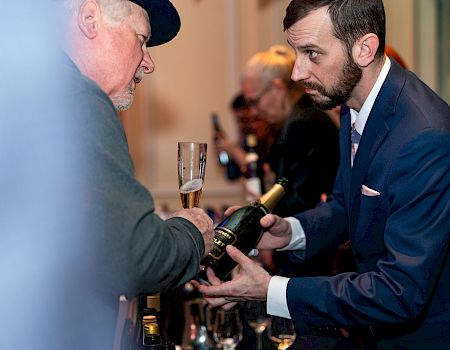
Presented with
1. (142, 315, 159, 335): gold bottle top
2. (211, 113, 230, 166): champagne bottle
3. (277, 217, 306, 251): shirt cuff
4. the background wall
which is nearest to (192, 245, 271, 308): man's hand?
(142, 315, 159, 335): gold bottle top

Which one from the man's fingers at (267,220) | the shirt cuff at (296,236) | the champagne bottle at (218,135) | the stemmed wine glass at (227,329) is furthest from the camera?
the champagne bottle at (218,135)

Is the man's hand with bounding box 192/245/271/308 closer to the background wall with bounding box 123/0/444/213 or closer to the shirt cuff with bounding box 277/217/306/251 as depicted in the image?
the shirt cuff with bounding box 277/217/306/251

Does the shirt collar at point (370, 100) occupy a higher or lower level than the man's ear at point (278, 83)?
higher

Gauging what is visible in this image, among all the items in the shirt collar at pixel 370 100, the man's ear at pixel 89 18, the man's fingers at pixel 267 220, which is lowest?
the man's fingers at pixel 267 220

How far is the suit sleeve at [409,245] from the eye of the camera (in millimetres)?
1576

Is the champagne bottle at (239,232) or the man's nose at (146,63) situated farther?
the champagne bottle at (239,232)

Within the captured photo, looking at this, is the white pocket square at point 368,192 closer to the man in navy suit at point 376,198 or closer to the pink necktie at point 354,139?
the man in navy suit at point 376,198

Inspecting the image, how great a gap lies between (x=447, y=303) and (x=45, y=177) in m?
0.99

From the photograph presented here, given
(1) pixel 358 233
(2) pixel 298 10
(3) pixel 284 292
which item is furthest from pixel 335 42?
(3) pixel 284 292

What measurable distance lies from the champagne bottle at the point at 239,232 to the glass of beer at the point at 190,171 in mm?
179

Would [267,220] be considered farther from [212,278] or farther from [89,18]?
[89,18]

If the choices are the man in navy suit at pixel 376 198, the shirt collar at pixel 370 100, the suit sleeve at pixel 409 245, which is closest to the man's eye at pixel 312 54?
the man in navy suit at pixel 376 198

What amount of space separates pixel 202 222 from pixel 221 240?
37 cm

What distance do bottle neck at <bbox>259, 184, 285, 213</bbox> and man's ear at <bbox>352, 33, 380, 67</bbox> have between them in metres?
0.55
